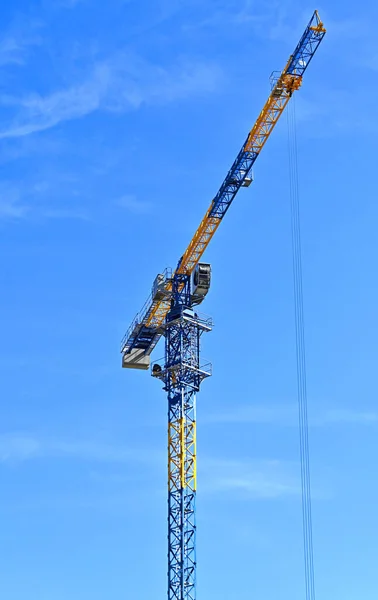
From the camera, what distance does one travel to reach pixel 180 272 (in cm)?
12419

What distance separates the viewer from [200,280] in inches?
4801

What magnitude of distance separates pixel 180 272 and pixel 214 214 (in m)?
5.49

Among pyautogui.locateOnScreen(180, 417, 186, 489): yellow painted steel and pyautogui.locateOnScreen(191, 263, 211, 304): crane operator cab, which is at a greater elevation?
pyautogui.locateOnScreen(191, 263, 211, 304): crane operator cab

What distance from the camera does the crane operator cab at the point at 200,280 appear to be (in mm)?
121938

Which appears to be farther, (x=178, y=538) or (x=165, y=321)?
(x=165, y=321)

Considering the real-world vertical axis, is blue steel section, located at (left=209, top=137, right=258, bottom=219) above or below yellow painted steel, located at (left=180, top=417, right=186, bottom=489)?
above

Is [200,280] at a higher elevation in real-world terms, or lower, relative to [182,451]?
higher

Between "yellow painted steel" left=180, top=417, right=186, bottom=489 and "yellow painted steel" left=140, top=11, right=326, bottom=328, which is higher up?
"yellow painted steel" left=140, top=11, right=326, bottom=328

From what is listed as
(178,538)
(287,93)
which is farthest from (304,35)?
(178,538)

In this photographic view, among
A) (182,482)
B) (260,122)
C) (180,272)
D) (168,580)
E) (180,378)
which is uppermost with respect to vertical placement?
(260,122)

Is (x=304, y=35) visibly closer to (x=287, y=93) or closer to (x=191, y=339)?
(x=287, y=93)

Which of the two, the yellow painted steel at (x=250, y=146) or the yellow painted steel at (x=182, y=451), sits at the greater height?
the yellow painted steel at (x=250, y=146)

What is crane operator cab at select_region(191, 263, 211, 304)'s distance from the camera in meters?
122

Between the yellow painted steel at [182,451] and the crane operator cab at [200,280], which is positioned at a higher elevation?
the crane operator cab at [200,280]
